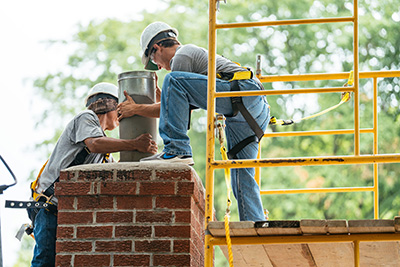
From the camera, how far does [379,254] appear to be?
14.8 ft

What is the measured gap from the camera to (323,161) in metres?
4.27

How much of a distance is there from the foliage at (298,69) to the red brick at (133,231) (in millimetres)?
10211

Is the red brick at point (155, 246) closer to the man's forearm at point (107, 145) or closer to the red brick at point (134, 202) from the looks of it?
the red brick at point (134, 202)

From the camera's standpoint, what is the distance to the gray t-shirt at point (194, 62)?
557cm

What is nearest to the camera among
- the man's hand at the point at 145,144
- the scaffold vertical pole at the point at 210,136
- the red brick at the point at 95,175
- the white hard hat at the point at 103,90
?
the scaffold vertical pole at the point at 210,136

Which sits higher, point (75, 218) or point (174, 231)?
point (75, 218)

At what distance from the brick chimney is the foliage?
10.1 metres

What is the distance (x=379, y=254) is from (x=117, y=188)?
1.76 metres

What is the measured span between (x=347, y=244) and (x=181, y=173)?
127 centimetres

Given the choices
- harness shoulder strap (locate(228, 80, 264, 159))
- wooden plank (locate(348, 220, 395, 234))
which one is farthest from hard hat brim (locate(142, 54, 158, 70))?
wooden plank (locate(348, 220, 395, 234))

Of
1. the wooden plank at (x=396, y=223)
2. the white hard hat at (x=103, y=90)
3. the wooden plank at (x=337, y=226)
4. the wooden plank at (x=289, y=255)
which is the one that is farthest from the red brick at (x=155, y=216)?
the white hard hat at (x=103, y=90)

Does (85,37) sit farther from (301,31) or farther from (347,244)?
(347,244)

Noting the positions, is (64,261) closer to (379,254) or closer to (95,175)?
(95,175)

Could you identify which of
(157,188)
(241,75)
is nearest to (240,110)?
(241,75)
